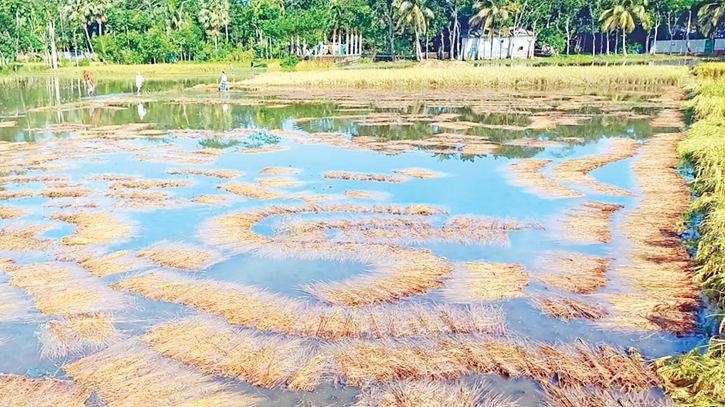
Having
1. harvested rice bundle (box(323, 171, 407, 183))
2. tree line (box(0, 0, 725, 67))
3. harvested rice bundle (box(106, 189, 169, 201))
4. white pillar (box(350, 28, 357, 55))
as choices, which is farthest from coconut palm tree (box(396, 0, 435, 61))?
harvested rice bundle (box(106, 189, 169, 201))

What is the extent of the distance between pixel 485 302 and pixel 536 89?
1214 inches

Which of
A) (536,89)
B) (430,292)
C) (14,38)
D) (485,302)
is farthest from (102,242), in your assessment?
(14,38)

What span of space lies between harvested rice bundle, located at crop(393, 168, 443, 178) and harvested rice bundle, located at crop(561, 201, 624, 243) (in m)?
3.79

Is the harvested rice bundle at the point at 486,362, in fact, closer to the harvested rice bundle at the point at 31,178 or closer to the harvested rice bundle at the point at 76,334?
the harvested rice bundle at the point at 76,334

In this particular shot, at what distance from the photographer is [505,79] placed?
36.1m

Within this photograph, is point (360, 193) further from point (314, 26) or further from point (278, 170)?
point (314, 26)

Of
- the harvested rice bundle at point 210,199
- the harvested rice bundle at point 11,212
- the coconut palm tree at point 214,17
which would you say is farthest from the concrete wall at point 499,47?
the harvested rice bundle at point 11,212

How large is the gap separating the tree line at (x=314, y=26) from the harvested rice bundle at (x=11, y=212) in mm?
52102

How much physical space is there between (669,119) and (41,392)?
22402 mm

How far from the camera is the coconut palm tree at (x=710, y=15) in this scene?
2090 inches

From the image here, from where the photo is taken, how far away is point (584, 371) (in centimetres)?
529

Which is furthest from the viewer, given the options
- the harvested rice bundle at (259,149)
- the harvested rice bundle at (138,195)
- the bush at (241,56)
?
the bush at (241,56)

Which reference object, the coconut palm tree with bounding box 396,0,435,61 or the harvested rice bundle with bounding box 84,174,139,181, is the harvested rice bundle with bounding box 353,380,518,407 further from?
the coconut palm tree with bounding box 396,0,435,61

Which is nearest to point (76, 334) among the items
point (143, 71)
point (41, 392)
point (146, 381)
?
point (41, 392)
